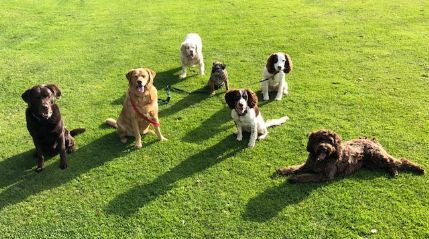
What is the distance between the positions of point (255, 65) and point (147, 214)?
5.90 m

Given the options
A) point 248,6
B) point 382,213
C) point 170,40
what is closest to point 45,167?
point 382,213

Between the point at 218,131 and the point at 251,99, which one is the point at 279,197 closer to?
the point at 251,99

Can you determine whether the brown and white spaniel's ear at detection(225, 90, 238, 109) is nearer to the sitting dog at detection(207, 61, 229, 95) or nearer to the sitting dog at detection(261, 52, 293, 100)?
the sitting dog at detection(261, 52, 293, 100)

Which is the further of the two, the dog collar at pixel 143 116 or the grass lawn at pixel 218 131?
the dog collar at pixel 143 116

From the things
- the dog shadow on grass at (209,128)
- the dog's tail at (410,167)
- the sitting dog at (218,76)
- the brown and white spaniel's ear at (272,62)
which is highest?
the brown and white spaniel's ear at (272,62)

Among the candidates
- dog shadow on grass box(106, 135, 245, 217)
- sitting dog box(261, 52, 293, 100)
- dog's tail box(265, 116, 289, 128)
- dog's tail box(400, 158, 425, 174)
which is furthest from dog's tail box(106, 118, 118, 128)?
dog's tail box(400, 158, 425, 174)

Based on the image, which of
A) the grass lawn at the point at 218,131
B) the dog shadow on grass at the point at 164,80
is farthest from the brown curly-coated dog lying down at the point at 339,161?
the dog shadow on grass at the point at 164,80

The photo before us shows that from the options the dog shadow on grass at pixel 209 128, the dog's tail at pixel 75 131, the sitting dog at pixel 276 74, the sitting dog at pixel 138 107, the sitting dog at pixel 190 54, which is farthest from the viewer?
the sitting dog at pixel 190 54

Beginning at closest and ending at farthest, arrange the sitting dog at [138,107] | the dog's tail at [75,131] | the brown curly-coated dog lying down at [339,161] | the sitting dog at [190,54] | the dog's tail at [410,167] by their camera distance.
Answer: the brown curly-coated dog lying down at [339,161] < the dog's tail at [410,167] < the sitting dog at [138,107] < the dog's tail at [75,131] < the sitting dog at [190,54]

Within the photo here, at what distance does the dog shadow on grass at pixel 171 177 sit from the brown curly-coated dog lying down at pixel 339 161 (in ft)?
3.71

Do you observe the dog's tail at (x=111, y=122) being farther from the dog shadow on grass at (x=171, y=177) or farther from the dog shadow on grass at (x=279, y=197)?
the dog shadow on grass at (x=279, y=197)

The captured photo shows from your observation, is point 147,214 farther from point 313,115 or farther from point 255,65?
point 255,65

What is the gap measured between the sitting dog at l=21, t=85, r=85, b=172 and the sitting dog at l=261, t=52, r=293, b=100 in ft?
13.6

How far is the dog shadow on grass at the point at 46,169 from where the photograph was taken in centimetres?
605
